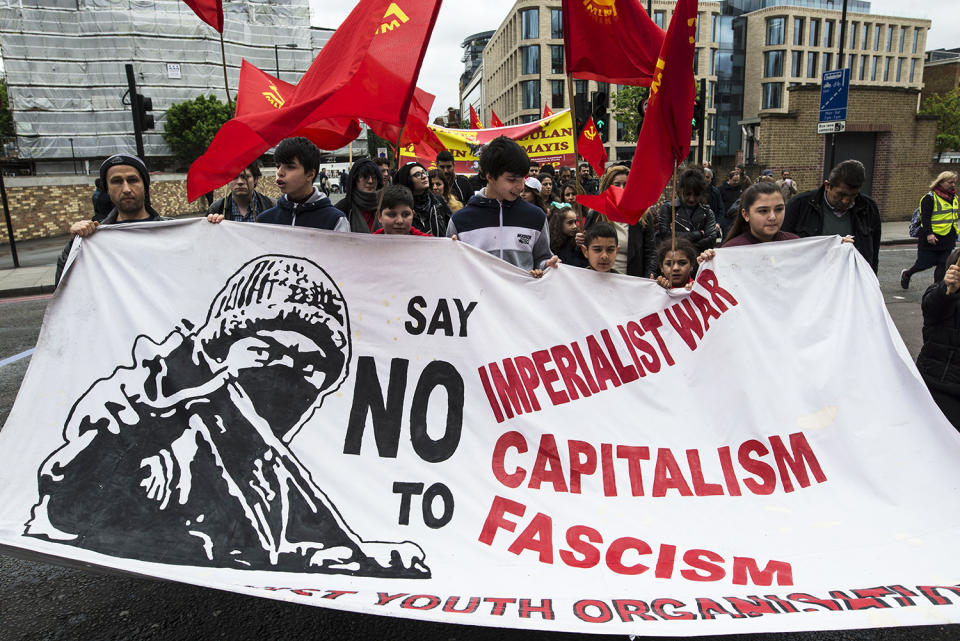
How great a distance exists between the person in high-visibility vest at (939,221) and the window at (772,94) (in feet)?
237

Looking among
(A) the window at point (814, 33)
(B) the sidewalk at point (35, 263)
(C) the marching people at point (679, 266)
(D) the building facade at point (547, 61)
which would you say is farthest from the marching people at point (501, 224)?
(A) the window at point (814, 33)

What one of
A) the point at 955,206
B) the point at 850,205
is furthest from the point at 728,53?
the point at 850,205

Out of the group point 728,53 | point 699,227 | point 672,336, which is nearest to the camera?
point 672,336

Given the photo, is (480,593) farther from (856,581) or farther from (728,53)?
(728,53)

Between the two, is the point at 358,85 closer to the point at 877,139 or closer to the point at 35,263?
the point at 35,263

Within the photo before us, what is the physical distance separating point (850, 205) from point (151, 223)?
4674 mm

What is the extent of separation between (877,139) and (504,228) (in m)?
22.4

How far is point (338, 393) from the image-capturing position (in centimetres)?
308

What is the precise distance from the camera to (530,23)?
67375mm

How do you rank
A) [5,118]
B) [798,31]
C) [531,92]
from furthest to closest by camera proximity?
[798,31] < [531,92] < [5,118]

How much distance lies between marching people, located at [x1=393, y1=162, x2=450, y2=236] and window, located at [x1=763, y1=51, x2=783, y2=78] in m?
79.1

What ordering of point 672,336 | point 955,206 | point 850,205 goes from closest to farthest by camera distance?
point 672,336 → point 850,205 → point 955,206

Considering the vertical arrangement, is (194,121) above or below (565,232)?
above

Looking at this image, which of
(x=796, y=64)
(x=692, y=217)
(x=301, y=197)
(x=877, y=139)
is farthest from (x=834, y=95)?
(x=796, y=64)
